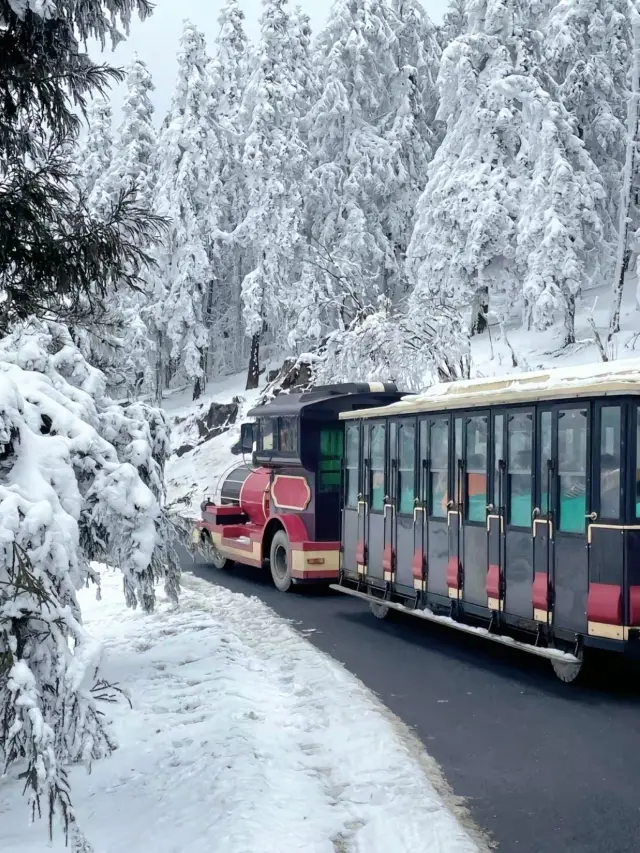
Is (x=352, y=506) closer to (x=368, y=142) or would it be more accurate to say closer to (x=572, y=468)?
(x=572, y=468)

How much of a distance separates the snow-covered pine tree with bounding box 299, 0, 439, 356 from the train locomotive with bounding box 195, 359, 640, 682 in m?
24.9

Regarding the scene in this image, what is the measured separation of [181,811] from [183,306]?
35.9 m

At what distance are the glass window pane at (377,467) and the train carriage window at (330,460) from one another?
2325mm

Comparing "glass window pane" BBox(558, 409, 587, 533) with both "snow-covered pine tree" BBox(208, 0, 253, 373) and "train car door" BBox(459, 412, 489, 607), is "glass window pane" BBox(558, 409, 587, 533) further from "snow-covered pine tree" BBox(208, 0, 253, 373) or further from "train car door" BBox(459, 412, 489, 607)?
"snow-covered pine tree" BBox(208, 0, 253, 373)

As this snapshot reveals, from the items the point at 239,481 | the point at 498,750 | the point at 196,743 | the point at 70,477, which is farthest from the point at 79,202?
the point at 239,481

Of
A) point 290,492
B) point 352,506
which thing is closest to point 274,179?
point 290,492

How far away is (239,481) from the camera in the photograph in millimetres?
18328

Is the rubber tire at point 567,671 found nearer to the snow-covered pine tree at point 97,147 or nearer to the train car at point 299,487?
the train car at point 299,487

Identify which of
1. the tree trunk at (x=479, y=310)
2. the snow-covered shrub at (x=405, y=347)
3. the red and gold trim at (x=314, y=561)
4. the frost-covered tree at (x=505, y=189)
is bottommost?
the red and gold trim at (x=314, y=561)

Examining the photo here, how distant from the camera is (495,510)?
9578 mm

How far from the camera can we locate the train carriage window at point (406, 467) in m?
11.4

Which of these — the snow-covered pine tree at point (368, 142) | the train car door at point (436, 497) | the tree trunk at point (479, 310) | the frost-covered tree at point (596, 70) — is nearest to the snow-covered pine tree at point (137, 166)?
the snow-covered pine tree at point (368, 142)

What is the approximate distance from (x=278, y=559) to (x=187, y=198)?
2810cm

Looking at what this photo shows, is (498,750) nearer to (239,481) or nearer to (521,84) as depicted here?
(239,481)
